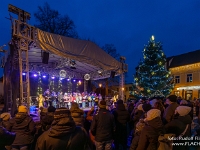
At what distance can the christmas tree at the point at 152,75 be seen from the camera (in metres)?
22.7

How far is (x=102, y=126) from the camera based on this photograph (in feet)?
13.5

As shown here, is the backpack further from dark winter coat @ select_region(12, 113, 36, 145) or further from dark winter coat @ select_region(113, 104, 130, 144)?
dark winter coat @ select_region(113, 104, 130, 144)

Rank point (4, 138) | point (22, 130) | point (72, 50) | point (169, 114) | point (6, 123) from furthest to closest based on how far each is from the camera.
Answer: point (72, 50) → point (169, 114) → point (6, 123) → point (22, 130) → point (4, 138)

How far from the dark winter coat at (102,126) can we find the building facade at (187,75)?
90.8 ft

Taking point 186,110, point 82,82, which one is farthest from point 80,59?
point 82,82

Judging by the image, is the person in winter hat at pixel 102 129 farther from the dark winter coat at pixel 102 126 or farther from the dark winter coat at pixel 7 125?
the dark winter coat at pixel 7 125

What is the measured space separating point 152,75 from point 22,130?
2088cm

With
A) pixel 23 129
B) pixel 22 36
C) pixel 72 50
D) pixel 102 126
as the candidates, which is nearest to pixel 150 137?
pixel 102 126

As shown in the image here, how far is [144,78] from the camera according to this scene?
76.1ft

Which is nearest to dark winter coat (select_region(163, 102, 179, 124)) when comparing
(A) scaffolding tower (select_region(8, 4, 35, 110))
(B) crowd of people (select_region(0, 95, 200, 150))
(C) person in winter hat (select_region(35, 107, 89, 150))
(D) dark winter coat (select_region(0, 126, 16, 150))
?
(B) crowd of people (select_region(0, 95, 200, 150))

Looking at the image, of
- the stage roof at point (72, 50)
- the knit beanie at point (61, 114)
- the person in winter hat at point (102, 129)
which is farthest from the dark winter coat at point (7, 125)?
the stage roof at point (72, 50)

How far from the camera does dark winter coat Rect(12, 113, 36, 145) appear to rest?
150 inches

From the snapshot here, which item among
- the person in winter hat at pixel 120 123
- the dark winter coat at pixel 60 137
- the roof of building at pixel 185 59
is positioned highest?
the roof of building at pixel 185 59

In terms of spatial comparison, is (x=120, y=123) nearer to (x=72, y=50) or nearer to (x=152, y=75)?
(x=72, y=50)
